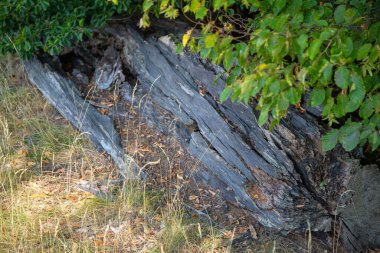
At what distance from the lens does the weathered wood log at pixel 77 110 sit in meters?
4.98

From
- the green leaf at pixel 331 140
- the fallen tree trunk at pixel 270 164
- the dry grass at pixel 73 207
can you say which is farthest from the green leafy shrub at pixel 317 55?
the dry grass at pixel 73 207

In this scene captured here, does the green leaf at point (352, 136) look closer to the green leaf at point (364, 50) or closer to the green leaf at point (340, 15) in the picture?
the green leaf at point (364, 50)

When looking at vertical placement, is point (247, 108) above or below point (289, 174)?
above

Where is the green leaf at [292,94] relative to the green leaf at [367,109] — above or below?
above

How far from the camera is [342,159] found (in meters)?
4.20

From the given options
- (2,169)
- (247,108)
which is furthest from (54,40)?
(247,108)

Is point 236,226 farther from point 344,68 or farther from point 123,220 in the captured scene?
point 344,68

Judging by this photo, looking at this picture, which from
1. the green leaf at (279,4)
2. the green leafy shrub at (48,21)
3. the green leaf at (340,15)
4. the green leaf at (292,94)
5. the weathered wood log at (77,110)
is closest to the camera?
the green leaf at (292,94)

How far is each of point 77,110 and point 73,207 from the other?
1277mm

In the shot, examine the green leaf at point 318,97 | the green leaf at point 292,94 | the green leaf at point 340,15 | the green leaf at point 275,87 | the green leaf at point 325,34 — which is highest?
the green leaf at point 325,34

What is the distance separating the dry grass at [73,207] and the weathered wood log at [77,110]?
0.11 meters

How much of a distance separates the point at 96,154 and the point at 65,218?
0.91 metres

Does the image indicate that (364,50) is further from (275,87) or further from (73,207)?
(73,207)

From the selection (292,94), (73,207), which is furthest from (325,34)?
(73,207)
